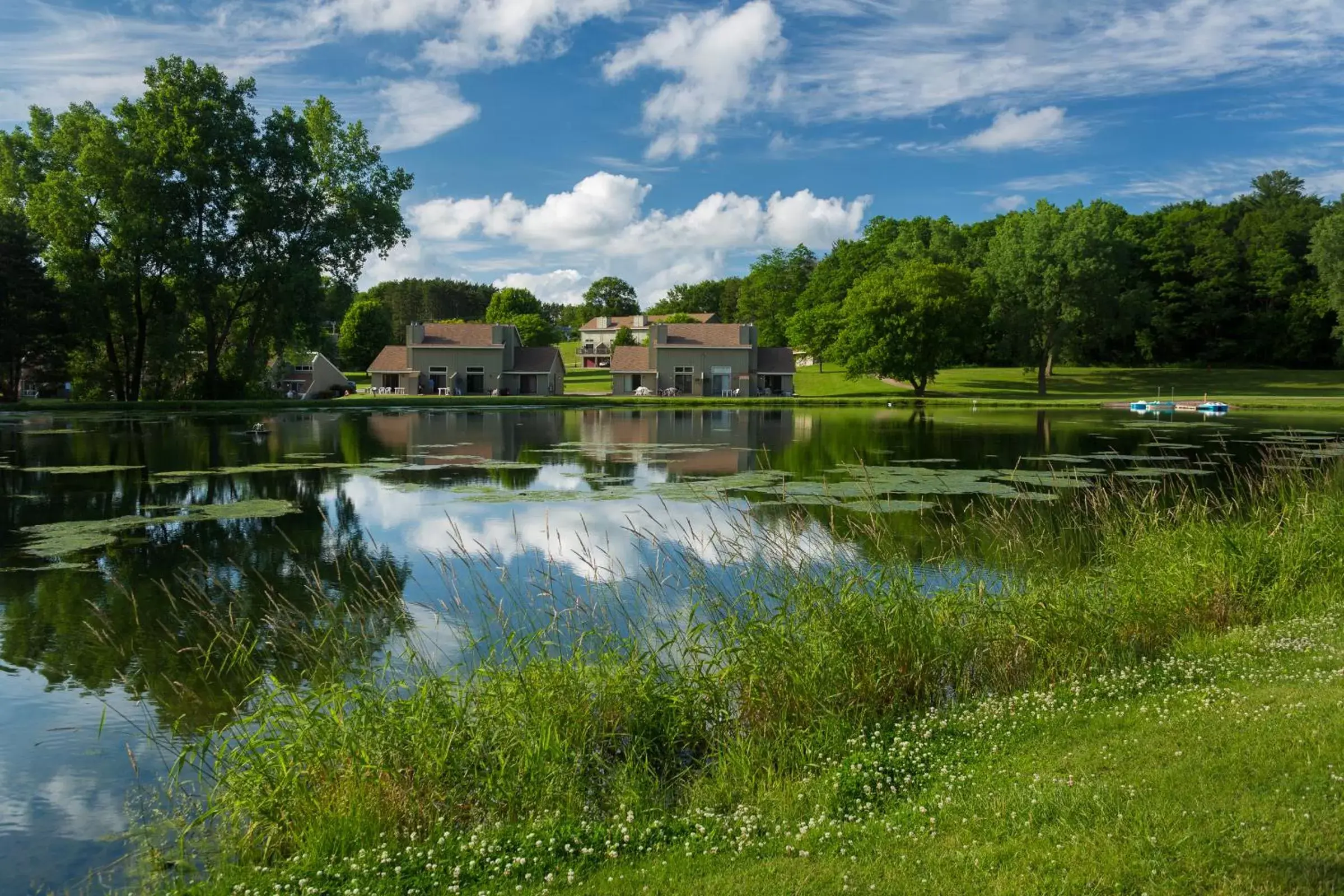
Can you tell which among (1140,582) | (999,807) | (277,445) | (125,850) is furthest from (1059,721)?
(277,445)

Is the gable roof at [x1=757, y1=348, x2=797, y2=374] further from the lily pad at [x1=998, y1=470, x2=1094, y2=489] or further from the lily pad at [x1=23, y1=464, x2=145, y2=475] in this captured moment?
the lily pad at [x1=23, y1=464, x2=145, y2=475]

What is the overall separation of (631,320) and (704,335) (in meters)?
51.6

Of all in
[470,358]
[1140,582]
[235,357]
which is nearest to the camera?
[1140,582]

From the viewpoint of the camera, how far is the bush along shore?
4141 mm

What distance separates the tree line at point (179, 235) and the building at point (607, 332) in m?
62.2

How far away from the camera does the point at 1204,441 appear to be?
31078mm

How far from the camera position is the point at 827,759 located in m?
5.76

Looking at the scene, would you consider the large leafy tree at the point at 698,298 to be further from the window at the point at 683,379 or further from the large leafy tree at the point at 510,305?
the window at the point at 683,379

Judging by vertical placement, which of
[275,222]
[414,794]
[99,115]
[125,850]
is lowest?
[125,850]

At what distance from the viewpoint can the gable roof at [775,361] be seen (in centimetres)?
7675

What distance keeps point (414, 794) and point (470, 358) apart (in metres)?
73.6

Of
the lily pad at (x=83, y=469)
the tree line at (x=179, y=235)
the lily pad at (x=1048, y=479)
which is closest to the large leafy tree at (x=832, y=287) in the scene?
the tree line at (x=179, y=235)

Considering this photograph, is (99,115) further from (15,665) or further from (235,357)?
(15,665)

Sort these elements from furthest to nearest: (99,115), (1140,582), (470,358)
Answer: (470,358) → (99,115) → (1140,582)
